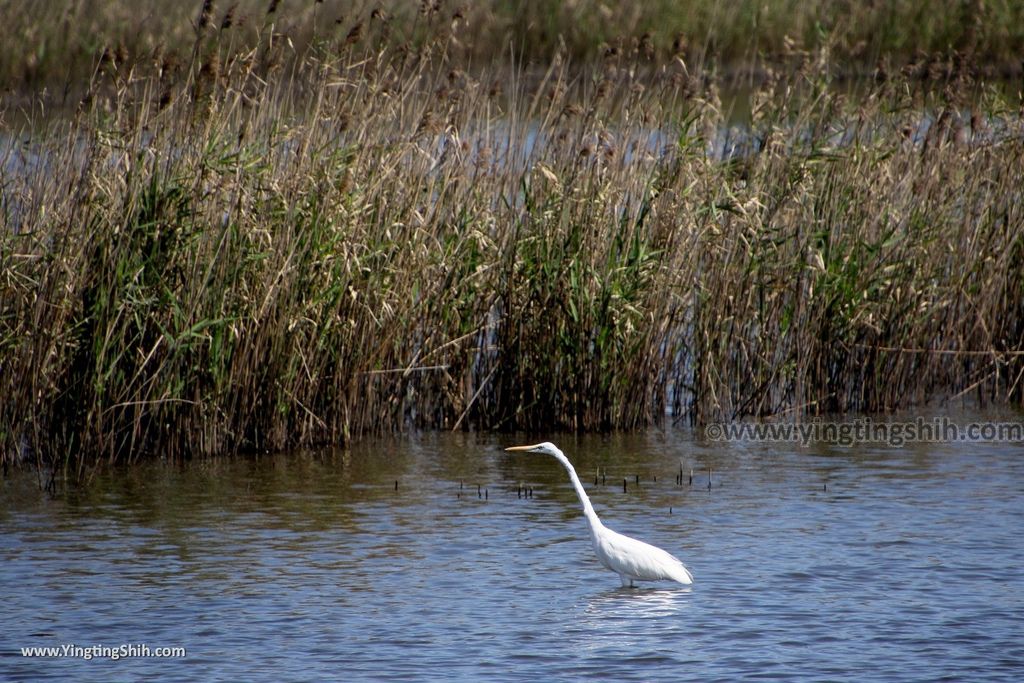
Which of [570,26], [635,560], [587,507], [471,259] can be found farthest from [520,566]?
[570,26]

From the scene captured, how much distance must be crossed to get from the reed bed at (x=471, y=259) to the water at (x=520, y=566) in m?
0.44

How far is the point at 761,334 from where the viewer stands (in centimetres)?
939

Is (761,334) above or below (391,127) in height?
below

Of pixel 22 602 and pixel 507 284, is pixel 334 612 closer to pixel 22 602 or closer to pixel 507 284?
pixel 22 602

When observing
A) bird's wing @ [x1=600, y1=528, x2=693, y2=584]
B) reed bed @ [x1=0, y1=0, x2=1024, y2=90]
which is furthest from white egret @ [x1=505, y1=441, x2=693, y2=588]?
reed bed @ [x1=0, y1=0, x2=1024, y2=90]

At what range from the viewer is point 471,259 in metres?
9.02

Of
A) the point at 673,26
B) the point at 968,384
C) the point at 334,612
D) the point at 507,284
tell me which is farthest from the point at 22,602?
the point at 673,26

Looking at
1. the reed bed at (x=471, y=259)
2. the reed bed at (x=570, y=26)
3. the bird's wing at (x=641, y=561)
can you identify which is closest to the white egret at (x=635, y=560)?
the bird's wing at (x=641, y=561)

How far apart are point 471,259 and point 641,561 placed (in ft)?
10.3

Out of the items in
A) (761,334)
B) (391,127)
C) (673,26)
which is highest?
(673,26)

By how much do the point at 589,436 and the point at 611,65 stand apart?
7.56 ft

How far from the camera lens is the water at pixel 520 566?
5.59 metres

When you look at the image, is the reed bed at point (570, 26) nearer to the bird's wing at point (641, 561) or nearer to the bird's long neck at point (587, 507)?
the bird's long neck at point (587, 507)

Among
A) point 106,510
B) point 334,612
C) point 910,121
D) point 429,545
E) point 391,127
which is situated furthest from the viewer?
point 910,121
